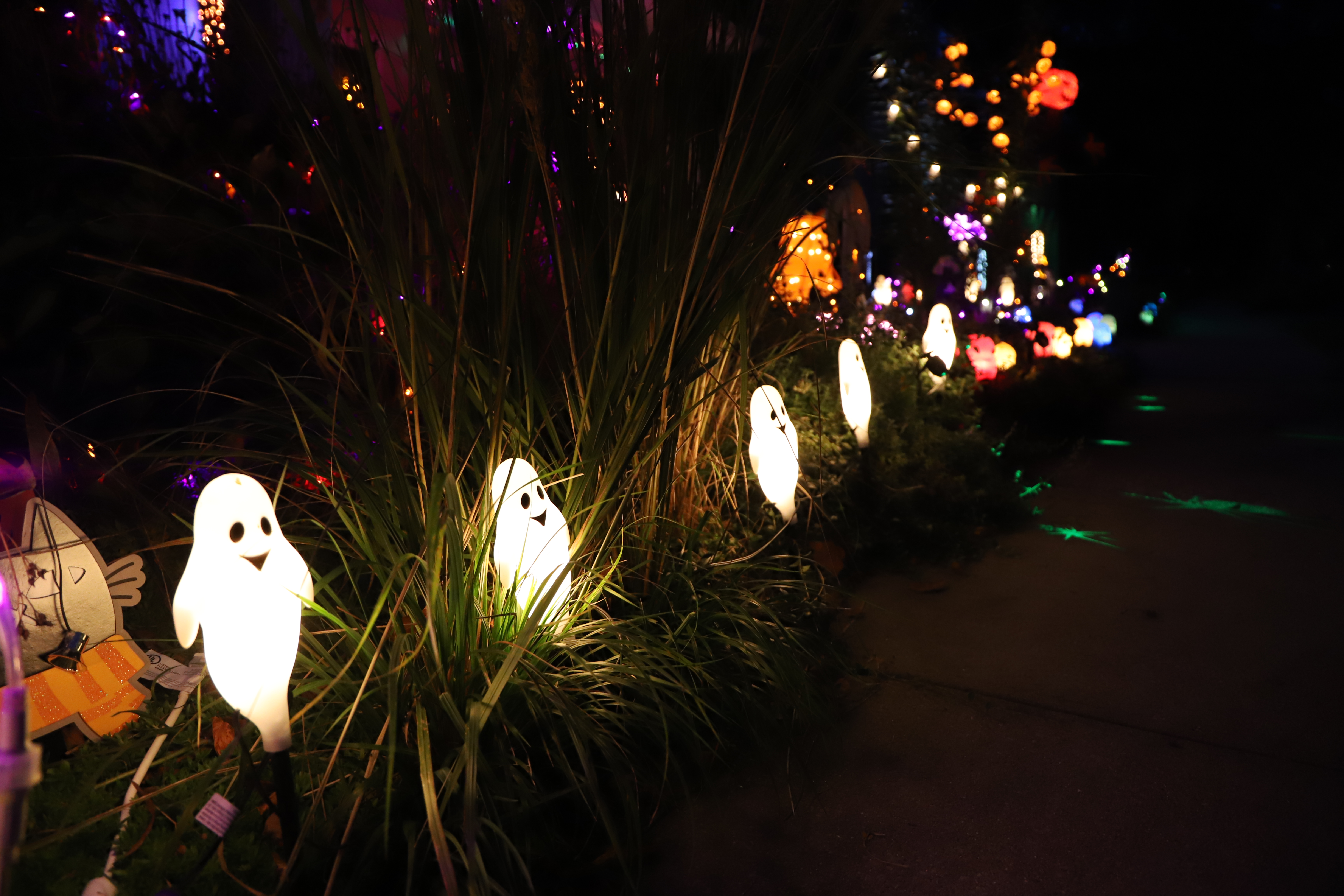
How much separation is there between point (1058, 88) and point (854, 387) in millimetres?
4850

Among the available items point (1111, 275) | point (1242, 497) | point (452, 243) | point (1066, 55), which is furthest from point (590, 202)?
point (1066, 55)

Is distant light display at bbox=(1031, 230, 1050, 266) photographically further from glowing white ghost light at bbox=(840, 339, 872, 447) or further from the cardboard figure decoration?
the cardboard figure decoration

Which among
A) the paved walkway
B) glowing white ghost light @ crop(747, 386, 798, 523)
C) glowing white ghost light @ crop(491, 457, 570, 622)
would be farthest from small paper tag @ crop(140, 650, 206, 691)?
glowing white ghost light @ crop(747, 386, 798, 523)

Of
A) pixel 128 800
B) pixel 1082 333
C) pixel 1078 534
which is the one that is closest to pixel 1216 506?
pixel 1078 534

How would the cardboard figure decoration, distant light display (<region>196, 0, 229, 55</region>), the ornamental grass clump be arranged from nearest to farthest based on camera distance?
the ornamental grass clump < the cardboard figure decoration < distant light display (<region>196, 0, 229, 55</region>)

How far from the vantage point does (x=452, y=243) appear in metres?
1.70

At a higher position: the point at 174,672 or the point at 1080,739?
the point at 174,672

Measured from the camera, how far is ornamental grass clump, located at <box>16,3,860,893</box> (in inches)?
60.5

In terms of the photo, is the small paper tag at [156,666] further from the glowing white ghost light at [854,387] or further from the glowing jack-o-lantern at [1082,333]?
the glowing jack-o-lantern at [1082,333]

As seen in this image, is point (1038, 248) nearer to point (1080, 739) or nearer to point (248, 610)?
point (1080, 739)

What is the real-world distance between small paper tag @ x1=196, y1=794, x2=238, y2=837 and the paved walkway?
869mm

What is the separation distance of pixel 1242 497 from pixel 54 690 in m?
4.92

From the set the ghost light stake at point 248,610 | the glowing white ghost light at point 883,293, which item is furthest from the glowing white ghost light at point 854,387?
the glowing white ghost light at point 883,293

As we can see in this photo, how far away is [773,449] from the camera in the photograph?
2.45 meters
